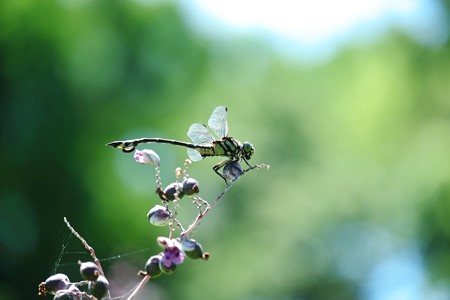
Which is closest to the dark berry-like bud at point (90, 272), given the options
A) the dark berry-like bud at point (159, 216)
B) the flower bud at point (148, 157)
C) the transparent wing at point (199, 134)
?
the dark berry-like bud at point (159, 216)

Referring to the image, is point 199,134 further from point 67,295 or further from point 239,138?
point 239,138

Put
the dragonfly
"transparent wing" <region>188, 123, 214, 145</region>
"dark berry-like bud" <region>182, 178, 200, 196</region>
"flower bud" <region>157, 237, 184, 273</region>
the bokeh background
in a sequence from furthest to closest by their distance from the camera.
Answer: the bokeh background → "transparent wing" <region>188, 123, 214, 145</region> → the dragonfly → "dark berry-like bud" <region>182, 178, 200, 196</region> → "flower bud" <region>157, 237, 184, 273</region>

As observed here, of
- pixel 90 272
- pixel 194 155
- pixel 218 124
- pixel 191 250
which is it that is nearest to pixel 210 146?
pixel 194 155

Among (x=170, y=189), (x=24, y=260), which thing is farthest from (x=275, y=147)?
(x=170, y=189)

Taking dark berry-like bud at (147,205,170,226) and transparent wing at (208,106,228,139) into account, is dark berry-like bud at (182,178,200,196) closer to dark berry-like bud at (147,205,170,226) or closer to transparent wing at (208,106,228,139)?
dark berry-like bud at (147,205,170,226)

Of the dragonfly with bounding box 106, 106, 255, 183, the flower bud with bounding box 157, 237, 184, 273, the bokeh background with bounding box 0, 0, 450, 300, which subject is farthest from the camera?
the bokeh background with bounding box 0, 0, 450, 300

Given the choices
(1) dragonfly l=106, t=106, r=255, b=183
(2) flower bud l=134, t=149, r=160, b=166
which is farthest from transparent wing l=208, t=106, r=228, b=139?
(2) flower bud l=134, t=149, r=160, b=166
